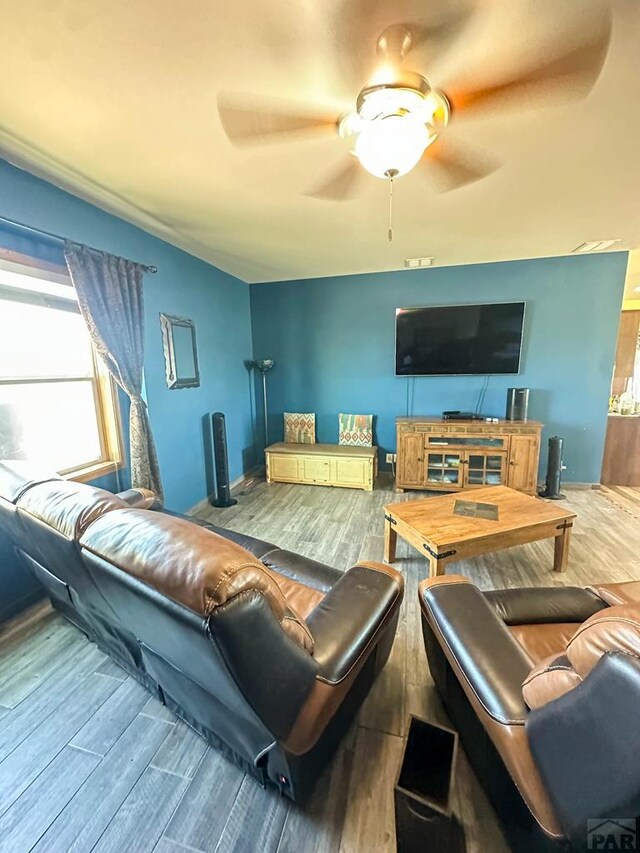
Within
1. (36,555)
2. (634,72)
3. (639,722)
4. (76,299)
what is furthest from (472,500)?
(76,299)

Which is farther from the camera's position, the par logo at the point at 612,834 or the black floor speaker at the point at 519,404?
the black floor speaker at the point at 519,404

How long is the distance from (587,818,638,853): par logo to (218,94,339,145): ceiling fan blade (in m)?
2.24

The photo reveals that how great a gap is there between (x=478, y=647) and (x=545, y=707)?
30cm

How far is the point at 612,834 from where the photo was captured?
26.5 inches

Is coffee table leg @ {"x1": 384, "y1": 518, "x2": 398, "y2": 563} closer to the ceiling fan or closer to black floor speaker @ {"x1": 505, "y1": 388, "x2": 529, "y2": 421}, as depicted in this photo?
the ceiling fan

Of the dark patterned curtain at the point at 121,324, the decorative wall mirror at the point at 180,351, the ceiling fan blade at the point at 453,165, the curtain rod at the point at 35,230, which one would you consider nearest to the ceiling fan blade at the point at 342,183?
the ceiling fan blade at the point at 453,165

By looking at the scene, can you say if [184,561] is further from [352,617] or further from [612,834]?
[612,834]

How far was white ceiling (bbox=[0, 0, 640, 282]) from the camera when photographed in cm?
105

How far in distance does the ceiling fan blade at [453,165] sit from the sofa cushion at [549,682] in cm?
207

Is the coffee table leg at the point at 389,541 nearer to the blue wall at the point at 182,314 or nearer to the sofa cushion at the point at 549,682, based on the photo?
the sofa cushion at the point at 549,682

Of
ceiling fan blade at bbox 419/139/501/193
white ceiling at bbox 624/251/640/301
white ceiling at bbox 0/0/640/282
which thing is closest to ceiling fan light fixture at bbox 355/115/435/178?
white ceiling at bbox 0/0/640/282

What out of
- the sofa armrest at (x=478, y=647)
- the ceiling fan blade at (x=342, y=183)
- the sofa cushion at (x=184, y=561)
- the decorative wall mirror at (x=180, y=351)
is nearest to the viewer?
the sofa cushion at (x=184, y=561)

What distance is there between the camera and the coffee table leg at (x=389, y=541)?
244 cm

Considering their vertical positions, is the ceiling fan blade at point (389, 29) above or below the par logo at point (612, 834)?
→ above
